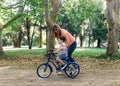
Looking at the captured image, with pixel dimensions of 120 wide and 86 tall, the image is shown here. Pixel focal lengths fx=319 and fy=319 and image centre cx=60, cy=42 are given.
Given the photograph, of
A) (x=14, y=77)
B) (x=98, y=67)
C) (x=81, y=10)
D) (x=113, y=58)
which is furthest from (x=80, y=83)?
(x=81, y=10)

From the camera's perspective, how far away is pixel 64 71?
1105cm

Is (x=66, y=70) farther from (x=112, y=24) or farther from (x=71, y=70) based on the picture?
(x=112, y=24)

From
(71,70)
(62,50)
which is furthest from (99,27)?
(62,50)

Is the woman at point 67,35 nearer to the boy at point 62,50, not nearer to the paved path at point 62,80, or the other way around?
the boy at point 62,50

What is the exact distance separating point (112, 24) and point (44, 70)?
7.65 meters

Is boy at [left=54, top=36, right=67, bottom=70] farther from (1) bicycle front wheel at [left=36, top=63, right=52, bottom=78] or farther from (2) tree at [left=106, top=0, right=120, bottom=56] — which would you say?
(2) tree at [left=106, top=0, right=120, bottom=56]

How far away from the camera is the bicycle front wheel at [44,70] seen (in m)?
10.8

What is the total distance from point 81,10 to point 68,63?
87.2ft

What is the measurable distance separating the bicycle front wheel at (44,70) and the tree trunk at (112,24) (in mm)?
Answer: 7403

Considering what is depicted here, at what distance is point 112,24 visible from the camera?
686 inches

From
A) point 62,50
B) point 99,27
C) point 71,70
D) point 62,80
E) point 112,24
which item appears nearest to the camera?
point 62,80

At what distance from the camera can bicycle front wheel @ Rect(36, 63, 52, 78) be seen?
1084 centimetres

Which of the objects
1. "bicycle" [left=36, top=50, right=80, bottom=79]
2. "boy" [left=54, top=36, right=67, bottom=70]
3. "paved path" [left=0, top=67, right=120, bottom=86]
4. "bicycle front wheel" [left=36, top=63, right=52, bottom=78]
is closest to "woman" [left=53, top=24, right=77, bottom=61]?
"boy" [left=54, top=36, right=67, bottom=70]

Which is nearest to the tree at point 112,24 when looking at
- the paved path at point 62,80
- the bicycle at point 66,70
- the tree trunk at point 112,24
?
the tree trunk at point 112,24
